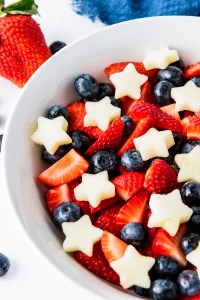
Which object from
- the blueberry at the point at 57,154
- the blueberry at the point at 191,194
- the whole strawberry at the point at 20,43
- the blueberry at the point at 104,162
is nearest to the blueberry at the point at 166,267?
the blueberry at the point at 191,194

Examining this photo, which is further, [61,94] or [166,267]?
[61,94]

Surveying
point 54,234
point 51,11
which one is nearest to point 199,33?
point 51,11

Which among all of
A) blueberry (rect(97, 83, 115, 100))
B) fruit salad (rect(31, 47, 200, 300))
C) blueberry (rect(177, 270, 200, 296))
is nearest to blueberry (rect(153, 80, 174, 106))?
fruit salad (rect(31, 47, 200, 300))

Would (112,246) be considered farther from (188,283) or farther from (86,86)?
(86,86)

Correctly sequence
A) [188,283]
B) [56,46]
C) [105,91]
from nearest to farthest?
[188,283], [105,91], [56,46]

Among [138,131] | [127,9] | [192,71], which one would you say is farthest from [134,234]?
[127,9]

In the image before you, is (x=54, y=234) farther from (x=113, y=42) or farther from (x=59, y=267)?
(x=113, y=42)

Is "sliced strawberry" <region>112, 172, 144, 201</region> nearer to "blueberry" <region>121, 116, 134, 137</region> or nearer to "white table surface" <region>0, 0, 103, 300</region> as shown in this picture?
"blueberry" <region>121, 116, 134, 137</region>
